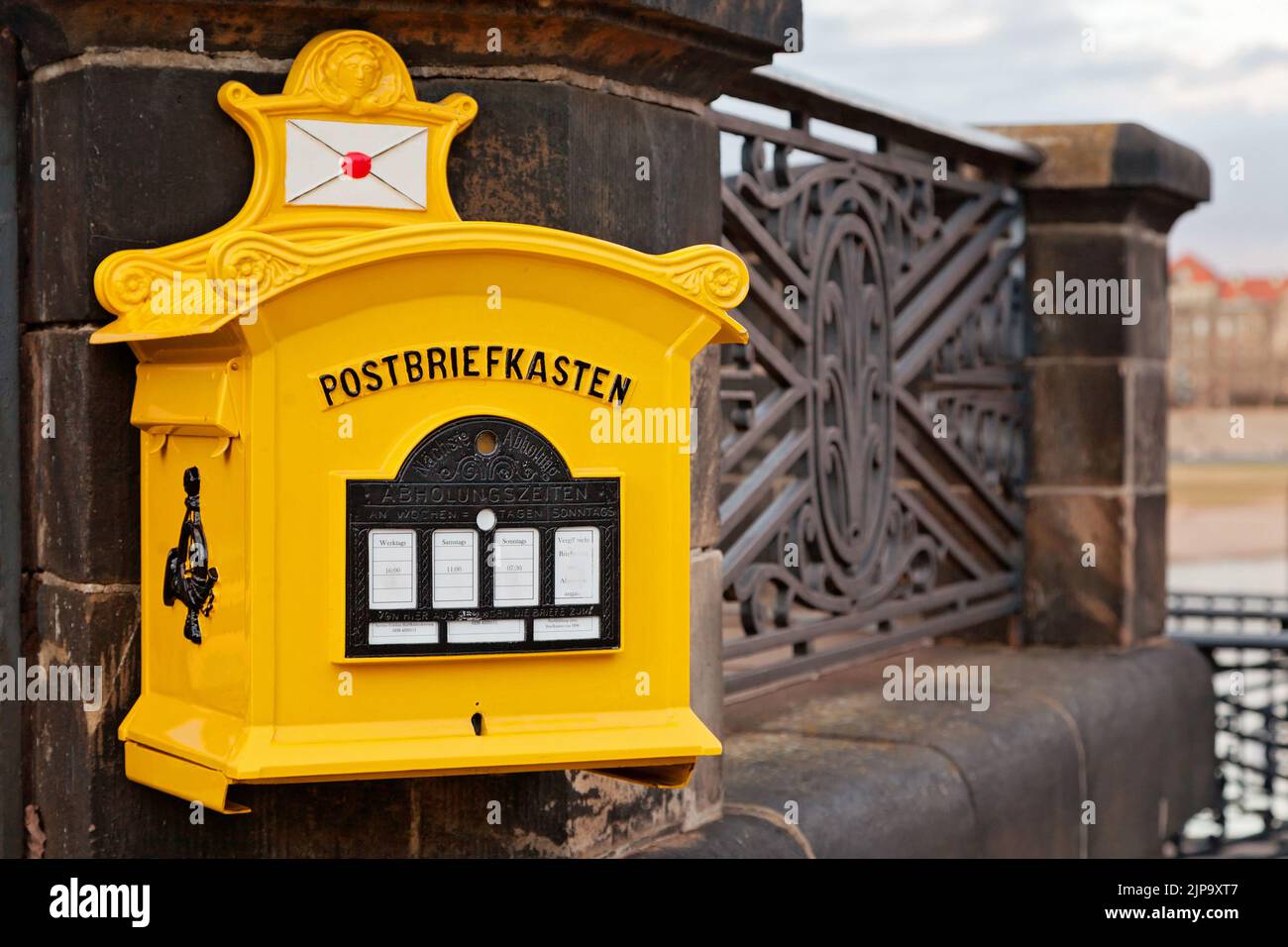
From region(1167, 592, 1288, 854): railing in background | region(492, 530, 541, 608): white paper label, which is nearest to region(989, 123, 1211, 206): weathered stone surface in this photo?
region(1167, 592, 1288, 854): railing in background

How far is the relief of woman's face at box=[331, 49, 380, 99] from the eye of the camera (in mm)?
2865

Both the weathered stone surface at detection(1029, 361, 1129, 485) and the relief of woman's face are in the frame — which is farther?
the weathered stone surface at detection(1029, 361, 1129, 485)

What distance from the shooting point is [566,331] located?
8.85 feet

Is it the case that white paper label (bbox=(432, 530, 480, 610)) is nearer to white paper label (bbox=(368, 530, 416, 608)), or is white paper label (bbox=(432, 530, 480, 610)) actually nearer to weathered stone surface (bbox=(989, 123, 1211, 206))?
white paper label (bbox=(368, 530, 416, 608))

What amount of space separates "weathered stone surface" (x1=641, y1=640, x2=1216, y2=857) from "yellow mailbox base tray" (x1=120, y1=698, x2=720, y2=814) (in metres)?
0.71

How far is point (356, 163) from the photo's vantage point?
289cm

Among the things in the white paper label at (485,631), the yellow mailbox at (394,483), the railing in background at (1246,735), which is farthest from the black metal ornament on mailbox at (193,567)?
the railing in background at (1246,735)

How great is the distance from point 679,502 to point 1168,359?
A: 12.9 feet

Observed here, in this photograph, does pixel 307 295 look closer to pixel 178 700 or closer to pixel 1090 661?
pixel 178 700

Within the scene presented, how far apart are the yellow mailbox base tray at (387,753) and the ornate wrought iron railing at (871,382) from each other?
4.09ft

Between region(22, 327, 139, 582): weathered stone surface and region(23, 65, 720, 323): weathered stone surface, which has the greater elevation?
region(23, 65, 720, 323): weathered stone surface

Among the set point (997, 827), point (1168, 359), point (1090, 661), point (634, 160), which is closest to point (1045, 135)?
point (1168, 359)

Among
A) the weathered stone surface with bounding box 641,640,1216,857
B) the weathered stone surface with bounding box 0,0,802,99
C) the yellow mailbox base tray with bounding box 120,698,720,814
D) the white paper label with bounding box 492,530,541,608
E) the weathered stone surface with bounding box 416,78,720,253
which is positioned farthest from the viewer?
the weathered stone surface with bounding box 641,640,1216,857

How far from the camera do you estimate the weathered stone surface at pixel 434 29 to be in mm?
2803
